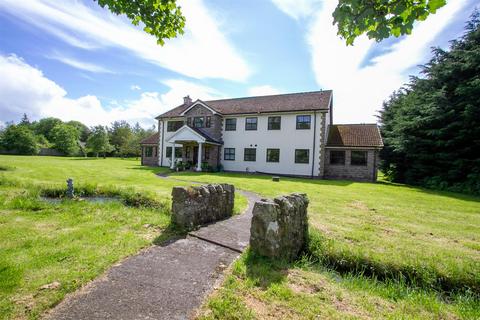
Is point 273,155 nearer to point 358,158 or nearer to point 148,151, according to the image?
point 358,158

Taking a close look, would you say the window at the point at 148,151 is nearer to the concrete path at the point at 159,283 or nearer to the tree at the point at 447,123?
the tree at the point at 447,123

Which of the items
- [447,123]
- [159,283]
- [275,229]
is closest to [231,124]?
[447,123]

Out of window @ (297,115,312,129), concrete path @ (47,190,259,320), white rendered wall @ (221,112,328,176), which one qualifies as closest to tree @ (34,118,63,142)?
white rendered wall @ (221,112,328,176)

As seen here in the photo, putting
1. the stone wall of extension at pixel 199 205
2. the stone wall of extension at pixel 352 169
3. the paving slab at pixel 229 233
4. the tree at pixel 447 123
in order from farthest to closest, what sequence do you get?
the stone wall of extension at pixel 352 169 → the tree at pixel 447 123 → the stone wall of extension at pixel 199 205 → the paving slab at pixel 229 233

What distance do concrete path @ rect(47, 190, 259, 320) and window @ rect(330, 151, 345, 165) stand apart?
63.3 feet

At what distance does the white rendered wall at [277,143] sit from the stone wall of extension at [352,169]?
1.62 m

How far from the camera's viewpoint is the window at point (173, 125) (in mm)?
28659

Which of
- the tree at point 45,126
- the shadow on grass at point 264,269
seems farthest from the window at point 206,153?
the tree at point 45,126

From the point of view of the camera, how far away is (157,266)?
411 cm

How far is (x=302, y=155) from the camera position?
22.7 meters

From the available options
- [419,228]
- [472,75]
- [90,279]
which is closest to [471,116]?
[472,75]

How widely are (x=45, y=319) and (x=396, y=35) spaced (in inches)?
221

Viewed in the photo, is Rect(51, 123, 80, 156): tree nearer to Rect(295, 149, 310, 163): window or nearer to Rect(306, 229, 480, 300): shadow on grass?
Rect(295, 149, 310, 163): window

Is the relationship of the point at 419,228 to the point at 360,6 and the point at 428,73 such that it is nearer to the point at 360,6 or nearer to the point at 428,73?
the point at 360,6
